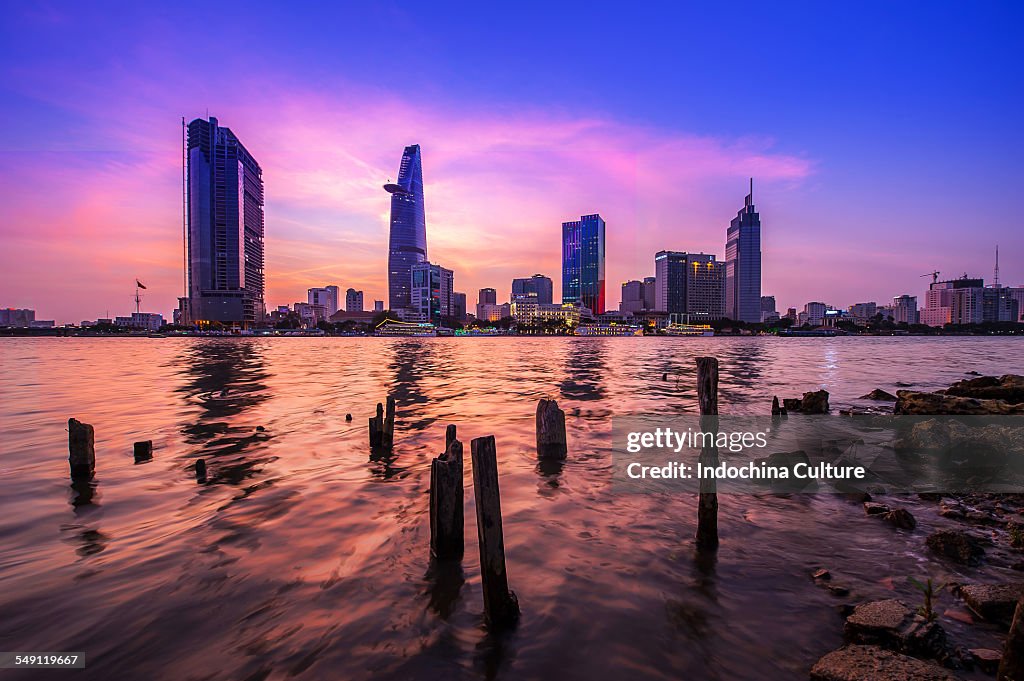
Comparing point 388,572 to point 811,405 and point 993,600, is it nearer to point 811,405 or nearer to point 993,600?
point 993,600

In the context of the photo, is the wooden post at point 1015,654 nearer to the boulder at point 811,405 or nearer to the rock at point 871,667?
the rock at point 871,667

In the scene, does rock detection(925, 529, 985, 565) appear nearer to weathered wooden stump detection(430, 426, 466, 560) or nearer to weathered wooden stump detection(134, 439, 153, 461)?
weathered wooden stump detection(430, 426, 466, 560)

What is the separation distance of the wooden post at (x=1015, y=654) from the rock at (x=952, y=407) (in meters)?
17.3

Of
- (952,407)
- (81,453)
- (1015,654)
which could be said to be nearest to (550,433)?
(1015,654)

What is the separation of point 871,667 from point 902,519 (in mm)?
6094

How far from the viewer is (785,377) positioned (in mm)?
43562

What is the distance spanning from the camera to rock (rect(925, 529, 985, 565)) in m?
8.04

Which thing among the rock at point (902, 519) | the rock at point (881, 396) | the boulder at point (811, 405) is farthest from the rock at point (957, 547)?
the rock at point (881, 396)

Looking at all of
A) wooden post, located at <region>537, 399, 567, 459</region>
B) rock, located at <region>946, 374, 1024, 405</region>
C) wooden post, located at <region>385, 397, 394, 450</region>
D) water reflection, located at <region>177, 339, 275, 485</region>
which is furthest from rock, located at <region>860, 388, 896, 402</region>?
water reflection, located at <region>177, 339, 275, 485</region>

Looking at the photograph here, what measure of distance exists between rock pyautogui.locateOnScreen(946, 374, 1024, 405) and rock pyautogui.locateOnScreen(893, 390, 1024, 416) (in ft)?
9.08

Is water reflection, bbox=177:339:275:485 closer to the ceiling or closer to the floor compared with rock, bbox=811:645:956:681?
closer to the floor

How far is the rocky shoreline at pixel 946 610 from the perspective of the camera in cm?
504

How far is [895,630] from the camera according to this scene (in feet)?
18.6

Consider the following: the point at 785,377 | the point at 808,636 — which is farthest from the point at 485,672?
the point at 785,377
